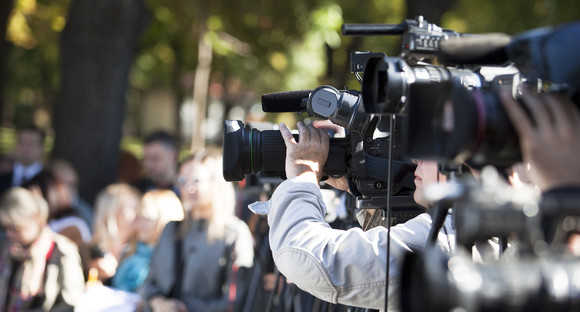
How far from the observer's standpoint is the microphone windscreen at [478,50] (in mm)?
1761

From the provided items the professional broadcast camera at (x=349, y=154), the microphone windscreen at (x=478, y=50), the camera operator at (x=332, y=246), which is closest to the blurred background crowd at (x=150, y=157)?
the professional broadcast camera at (x=349, y=154)

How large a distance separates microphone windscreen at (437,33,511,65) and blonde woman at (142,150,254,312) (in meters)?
3.52

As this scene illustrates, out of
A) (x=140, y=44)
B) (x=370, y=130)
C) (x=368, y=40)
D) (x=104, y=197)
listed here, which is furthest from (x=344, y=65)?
(x=370, y=130)

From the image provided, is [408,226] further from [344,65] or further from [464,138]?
[344,65]

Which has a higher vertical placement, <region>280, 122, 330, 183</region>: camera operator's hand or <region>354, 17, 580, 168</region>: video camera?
<region>354, 17, 580, 168</region>: video camera

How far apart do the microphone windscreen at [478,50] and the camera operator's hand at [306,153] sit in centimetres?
97

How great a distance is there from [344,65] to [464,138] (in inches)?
679

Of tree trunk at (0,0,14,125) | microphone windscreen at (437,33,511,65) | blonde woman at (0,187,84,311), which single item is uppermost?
tree trunk at (0,0,14,125)

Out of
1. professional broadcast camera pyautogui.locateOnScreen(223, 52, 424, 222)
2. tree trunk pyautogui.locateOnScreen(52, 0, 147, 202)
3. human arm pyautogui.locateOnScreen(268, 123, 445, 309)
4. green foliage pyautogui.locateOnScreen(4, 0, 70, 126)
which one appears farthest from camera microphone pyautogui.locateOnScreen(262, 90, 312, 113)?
green foliage pyautogui.locateOnScreen(4, 0, 70, 126)

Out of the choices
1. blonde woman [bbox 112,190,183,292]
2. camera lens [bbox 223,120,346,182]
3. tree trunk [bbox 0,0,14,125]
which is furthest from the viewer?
tree trunk [bbox 0,0,14,125]

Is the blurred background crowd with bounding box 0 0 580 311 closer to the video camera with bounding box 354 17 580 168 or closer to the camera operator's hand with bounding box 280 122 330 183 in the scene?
the camera operator's hand with bounding box 280 122 330 183

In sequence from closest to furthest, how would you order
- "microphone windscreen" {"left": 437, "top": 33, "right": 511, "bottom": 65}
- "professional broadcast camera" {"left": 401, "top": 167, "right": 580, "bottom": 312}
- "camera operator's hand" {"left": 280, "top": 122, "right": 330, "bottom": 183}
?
"professional broadcast camera" {"left": 401, "top": 167, "right": 580, "bottom": 312} < "microphone windscreen" {"left": 437, "top": 33, "right": 511, "bottom": 65} < "camera operator's hand" {"left": 280, "top": 122, "right": 330, "bottom": 183}

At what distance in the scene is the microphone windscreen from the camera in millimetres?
1761

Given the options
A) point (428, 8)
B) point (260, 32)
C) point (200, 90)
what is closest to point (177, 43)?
point (260, 32)
